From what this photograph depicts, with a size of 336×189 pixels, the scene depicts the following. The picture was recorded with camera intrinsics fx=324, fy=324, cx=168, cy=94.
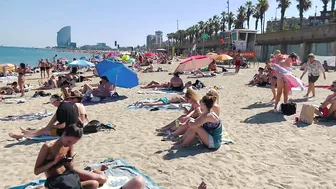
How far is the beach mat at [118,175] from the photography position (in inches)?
155

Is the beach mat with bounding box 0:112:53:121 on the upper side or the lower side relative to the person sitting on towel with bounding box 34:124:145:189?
lower


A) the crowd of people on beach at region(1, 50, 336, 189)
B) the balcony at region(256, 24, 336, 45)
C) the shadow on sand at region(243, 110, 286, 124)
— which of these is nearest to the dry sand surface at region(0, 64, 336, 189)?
the shadow on sand at region(243, 110, 286, 124)

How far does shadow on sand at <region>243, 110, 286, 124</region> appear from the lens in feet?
24.2

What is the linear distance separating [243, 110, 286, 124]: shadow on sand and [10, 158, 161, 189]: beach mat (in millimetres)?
3730

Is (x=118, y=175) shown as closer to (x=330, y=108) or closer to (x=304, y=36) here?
(x=330, y=108)

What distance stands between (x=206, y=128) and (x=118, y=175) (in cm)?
162

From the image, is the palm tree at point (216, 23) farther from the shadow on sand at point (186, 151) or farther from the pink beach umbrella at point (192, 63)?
the shadow on sand at point (186, 151)

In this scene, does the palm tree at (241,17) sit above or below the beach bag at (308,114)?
above

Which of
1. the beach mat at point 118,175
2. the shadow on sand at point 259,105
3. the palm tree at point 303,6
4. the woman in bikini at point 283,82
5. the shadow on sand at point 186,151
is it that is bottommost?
the beach mat at point 118,175

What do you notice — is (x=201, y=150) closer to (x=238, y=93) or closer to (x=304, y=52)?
(x=238, y=93)

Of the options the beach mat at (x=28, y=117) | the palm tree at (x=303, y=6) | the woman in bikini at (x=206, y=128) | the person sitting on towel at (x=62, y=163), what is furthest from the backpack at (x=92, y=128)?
the palm tree at (x=303, y=6)

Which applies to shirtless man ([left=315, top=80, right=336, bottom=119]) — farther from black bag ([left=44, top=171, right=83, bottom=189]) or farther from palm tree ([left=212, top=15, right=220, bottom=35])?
palm tree ([left=212, top=15, right=220, bottom=35])

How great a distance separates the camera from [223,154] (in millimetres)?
5082

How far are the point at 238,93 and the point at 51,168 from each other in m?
9.43
